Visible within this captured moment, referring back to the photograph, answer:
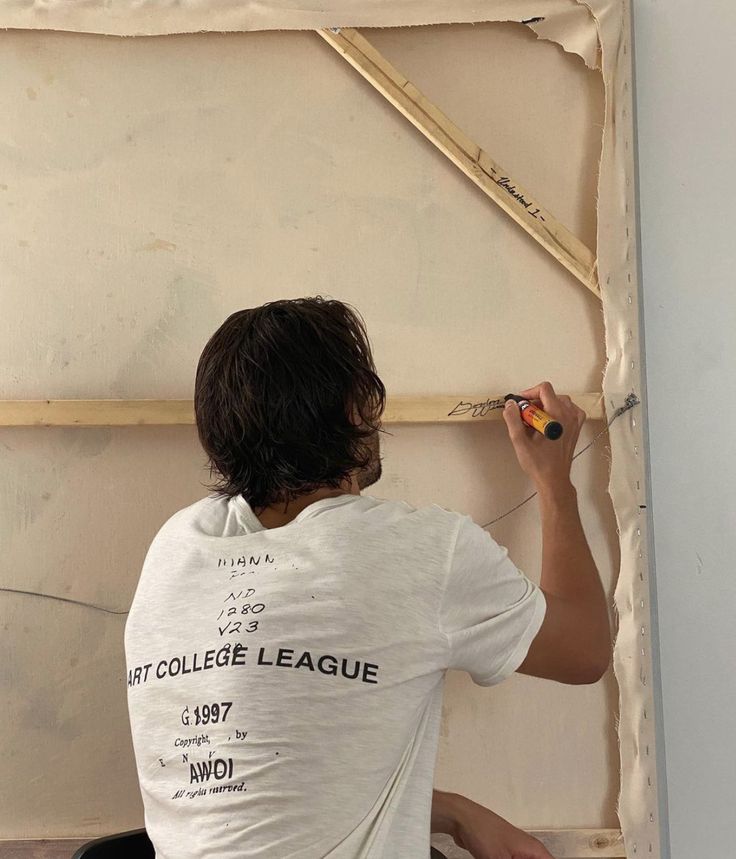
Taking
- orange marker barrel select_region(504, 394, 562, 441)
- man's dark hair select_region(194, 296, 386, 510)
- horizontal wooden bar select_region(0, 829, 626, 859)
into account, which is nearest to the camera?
man's dark hair select_region(194, 296, 386, 510)

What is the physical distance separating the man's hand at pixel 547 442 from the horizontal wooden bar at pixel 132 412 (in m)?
0.07

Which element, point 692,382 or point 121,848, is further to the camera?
point 692,382

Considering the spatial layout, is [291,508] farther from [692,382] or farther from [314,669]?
[692,382]

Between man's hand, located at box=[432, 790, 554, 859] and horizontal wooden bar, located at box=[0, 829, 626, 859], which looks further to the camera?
horizontal wooden bar, located at box=[0, 829, 626, 859]

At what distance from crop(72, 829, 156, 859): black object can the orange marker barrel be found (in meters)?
0.84

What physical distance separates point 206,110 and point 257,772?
1130 mm

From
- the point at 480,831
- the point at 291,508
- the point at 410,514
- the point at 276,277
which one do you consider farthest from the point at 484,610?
the point at 276,277

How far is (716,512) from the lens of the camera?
1.51 meters

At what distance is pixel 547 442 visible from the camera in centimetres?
141

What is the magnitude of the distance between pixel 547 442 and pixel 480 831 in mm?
603

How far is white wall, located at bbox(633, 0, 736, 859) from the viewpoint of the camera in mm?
1483

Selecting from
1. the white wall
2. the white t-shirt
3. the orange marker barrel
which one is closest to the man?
the white t-shirt

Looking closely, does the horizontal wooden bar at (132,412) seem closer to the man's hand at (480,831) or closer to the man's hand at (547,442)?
the man's hand at (547,442)

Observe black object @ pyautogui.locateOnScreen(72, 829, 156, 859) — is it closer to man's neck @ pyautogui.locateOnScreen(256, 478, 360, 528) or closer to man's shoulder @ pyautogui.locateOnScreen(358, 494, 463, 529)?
man's neck @ pyautogui.locateOnScreen(256, 478, 360, 528)
